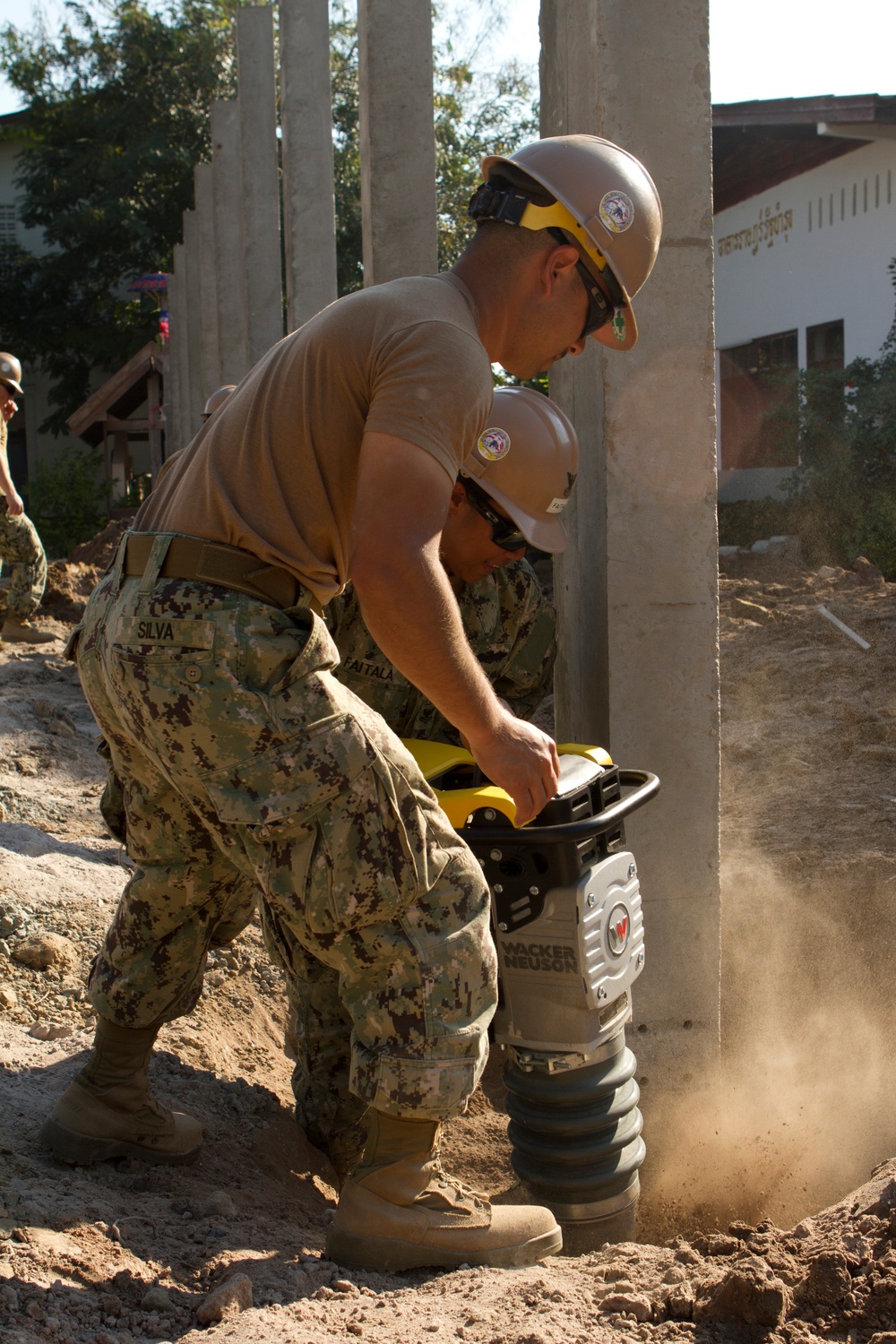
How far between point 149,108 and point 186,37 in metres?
1.82

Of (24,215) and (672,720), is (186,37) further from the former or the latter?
(672,720)

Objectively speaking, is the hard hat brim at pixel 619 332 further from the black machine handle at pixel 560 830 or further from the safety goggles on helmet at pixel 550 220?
the black machine handle at pixel 560 830

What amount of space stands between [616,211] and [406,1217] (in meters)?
1.85

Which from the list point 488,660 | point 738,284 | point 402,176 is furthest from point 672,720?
point 738,284

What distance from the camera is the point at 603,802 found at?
246cm

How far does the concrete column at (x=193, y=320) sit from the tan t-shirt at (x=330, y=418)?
12.7 m

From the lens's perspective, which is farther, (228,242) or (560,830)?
(228,242)

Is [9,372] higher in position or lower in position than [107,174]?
lower

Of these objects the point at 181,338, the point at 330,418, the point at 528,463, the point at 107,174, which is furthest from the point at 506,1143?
the point at 107,174

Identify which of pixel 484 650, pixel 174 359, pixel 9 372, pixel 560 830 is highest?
pixel 174 359

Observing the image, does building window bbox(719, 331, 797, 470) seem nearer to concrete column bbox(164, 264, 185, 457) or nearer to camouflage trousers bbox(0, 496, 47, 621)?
concrete column bbox(164, 264, 185, 457)

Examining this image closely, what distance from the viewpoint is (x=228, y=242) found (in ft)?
39.7

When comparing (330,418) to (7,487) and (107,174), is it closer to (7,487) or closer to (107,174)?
(7,487)

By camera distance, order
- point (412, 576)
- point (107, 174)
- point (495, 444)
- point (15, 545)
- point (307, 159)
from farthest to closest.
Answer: point (107, 174) < point (15, 545) < point (307, 159) < point (495, 444) < point (412, 576)
